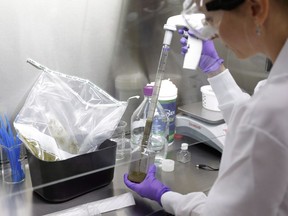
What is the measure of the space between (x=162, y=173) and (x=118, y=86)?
410 mm

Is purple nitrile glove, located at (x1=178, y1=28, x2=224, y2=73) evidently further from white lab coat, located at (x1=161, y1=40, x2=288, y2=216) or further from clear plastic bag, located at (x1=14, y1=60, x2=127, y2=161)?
white lab coat, located at (x1=161, y1=40, x2=288, y2=216)

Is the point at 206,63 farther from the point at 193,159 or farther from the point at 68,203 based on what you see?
the point at 68,203

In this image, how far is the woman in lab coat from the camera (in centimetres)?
61

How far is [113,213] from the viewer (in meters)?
1.04

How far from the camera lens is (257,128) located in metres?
0.62

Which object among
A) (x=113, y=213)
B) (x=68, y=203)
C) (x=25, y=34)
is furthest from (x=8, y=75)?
(x=113, y=213)

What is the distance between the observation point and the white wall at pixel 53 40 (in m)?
1.20

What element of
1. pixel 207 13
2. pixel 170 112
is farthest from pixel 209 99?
pixel 207 13

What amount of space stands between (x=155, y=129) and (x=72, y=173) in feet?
1.50

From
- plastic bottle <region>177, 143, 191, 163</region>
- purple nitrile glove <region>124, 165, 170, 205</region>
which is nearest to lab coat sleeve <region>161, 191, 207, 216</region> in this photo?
purple nitrile glove <region>124, 165, 170, 205</region>

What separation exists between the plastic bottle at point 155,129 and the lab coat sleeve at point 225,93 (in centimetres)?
28

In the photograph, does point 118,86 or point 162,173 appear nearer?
point 162,173

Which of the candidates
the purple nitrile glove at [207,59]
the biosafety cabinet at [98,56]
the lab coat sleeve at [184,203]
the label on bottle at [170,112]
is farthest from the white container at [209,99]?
the lab coat sleeve at [184,203]

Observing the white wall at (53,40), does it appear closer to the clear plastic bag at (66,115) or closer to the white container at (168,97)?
the clear plastic bag at (66,115)
